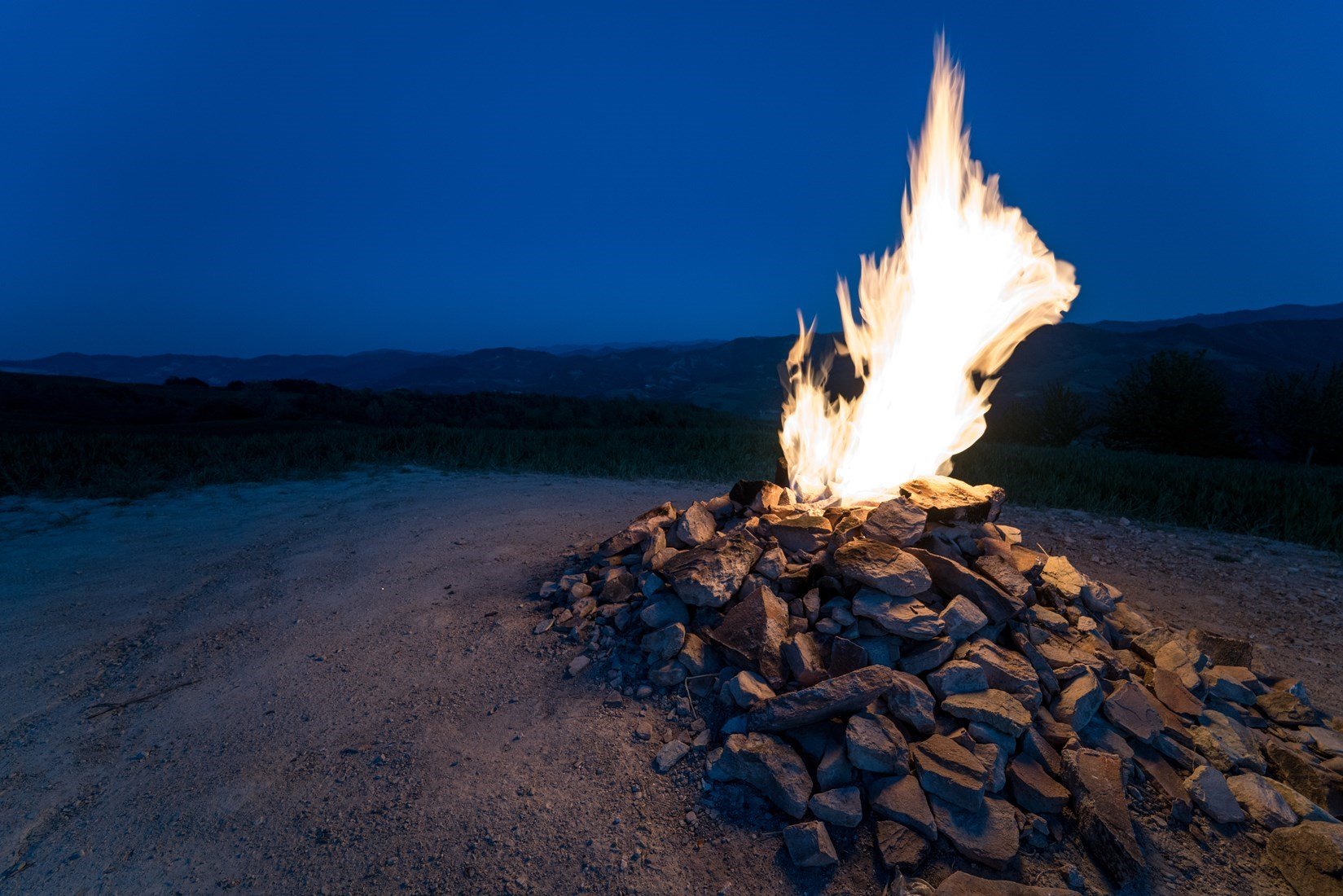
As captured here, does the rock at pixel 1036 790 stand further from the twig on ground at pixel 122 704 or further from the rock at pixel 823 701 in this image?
the twig on ground at pixel 122 704

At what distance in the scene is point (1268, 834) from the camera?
9.91 ft

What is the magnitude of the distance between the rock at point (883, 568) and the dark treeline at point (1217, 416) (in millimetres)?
24353

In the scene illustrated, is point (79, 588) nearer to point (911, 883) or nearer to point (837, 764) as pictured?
point (837, 764)

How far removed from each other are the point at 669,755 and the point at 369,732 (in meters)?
1.83

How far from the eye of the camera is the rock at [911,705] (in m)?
3.29

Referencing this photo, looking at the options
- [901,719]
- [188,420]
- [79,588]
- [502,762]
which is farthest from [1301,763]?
Answer: [188,420]

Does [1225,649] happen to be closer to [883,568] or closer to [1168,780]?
[1168,780]

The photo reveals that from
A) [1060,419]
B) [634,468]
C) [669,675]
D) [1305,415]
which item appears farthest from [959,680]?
[1305,415]

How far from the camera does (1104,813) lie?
2906 mm

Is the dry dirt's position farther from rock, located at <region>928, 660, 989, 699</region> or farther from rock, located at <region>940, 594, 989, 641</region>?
rock, located at <region>940, 594, 989, 641</region>

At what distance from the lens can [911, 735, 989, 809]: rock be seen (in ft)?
9.55

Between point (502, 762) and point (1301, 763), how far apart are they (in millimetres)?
4600

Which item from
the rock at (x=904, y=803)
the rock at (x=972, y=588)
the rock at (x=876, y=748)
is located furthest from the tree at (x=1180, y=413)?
the rock at (x=904, y=803)

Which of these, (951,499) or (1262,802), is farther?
(951,499)
